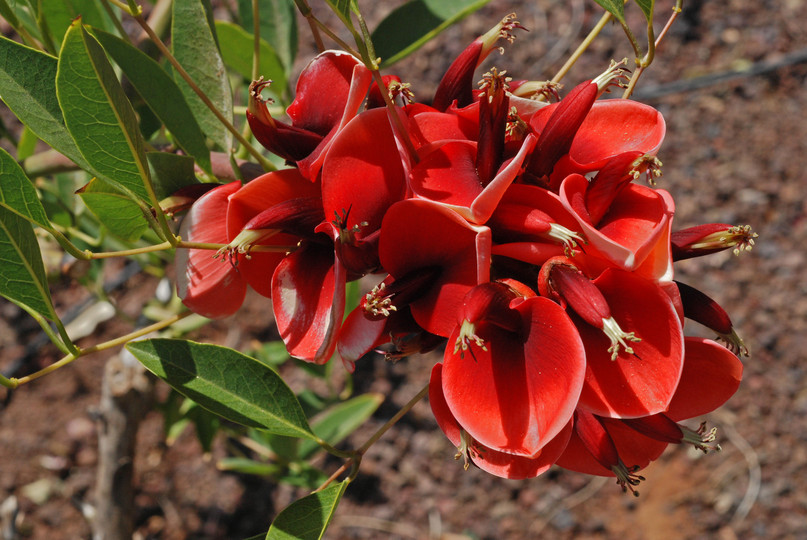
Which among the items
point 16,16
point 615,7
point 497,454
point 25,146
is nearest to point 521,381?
point 497,454

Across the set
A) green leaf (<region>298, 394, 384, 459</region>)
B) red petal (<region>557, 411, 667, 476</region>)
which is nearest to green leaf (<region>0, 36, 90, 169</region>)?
red petal (<region>557, 411, 667, 476</region>)

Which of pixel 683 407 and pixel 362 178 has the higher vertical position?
pixel 362 178

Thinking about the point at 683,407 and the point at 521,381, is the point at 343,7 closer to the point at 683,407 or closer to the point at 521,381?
the point at 521,381

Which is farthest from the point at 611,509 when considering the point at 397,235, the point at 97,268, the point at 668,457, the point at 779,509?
the point at 397,235

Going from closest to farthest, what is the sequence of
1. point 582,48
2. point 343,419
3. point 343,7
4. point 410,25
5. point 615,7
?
point 343,7
point 615,7
point 582,48
point 410,25
point 343,419

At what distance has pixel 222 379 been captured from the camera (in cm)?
55

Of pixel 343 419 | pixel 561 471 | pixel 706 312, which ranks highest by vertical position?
pixel 706 312

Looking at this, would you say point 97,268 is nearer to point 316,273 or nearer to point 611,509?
point 316,273

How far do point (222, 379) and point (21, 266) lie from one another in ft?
0.58

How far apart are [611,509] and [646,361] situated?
1.34 metres

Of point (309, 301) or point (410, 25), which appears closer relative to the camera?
point (309, 301)

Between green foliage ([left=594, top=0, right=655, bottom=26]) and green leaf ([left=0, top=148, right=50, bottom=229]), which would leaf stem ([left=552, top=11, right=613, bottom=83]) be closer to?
green foliage ([left=594, top=0, right=655, bottom=26])

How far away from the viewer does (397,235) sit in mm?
460

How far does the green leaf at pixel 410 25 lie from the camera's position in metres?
0.76
